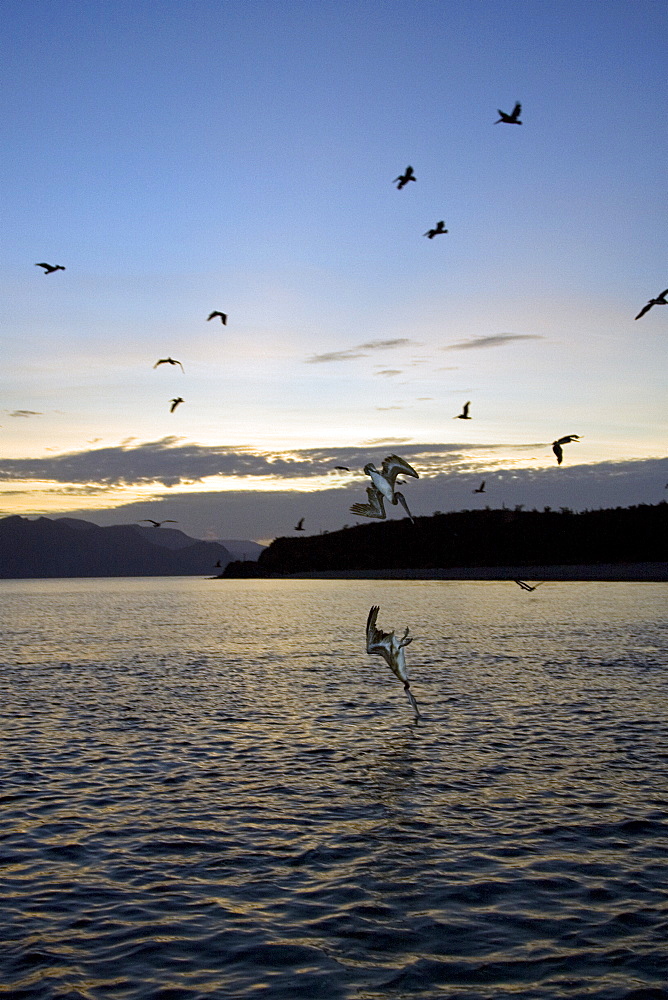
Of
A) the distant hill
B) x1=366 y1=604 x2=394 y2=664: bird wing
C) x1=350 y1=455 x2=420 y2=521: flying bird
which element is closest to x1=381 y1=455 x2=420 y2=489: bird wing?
x1=350 y1=455 x2=420 y2=521: flying bird

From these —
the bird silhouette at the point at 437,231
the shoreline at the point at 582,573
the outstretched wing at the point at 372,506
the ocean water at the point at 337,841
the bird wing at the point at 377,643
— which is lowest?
the ocean water at the point at 337,841

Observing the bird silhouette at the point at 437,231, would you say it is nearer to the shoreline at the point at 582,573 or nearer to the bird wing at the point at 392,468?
the bird wing at the point at 392,468

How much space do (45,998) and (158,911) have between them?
8.04 feet

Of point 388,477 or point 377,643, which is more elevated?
point 388,477

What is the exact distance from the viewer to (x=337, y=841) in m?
14.9

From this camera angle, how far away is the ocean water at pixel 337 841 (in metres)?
10.3

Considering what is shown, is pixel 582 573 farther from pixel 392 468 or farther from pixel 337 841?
pixel 337 841

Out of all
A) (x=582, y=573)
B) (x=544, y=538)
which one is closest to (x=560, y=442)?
(x=582, y=573)

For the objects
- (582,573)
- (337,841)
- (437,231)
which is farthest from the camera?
(582,573)

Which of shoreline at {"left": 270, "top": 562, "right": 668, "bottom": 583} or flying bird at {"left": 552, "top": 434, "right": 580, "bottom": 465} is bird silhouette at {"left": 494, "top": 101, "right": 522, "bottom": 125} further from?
shoreline at {"left": 270, "top": 562, "right": 668, "bottom": 583}

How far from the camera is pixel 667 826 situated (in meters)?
15.3

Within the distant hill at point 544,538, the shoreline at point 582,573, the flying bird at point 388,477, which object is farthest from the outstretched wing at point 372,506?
the distant hill at point 544,538

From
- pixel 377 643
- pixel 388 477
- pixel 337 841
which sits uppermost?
pixel 388 477

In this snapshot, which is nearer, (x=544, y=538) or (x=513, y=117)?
(x=513, y=117)
